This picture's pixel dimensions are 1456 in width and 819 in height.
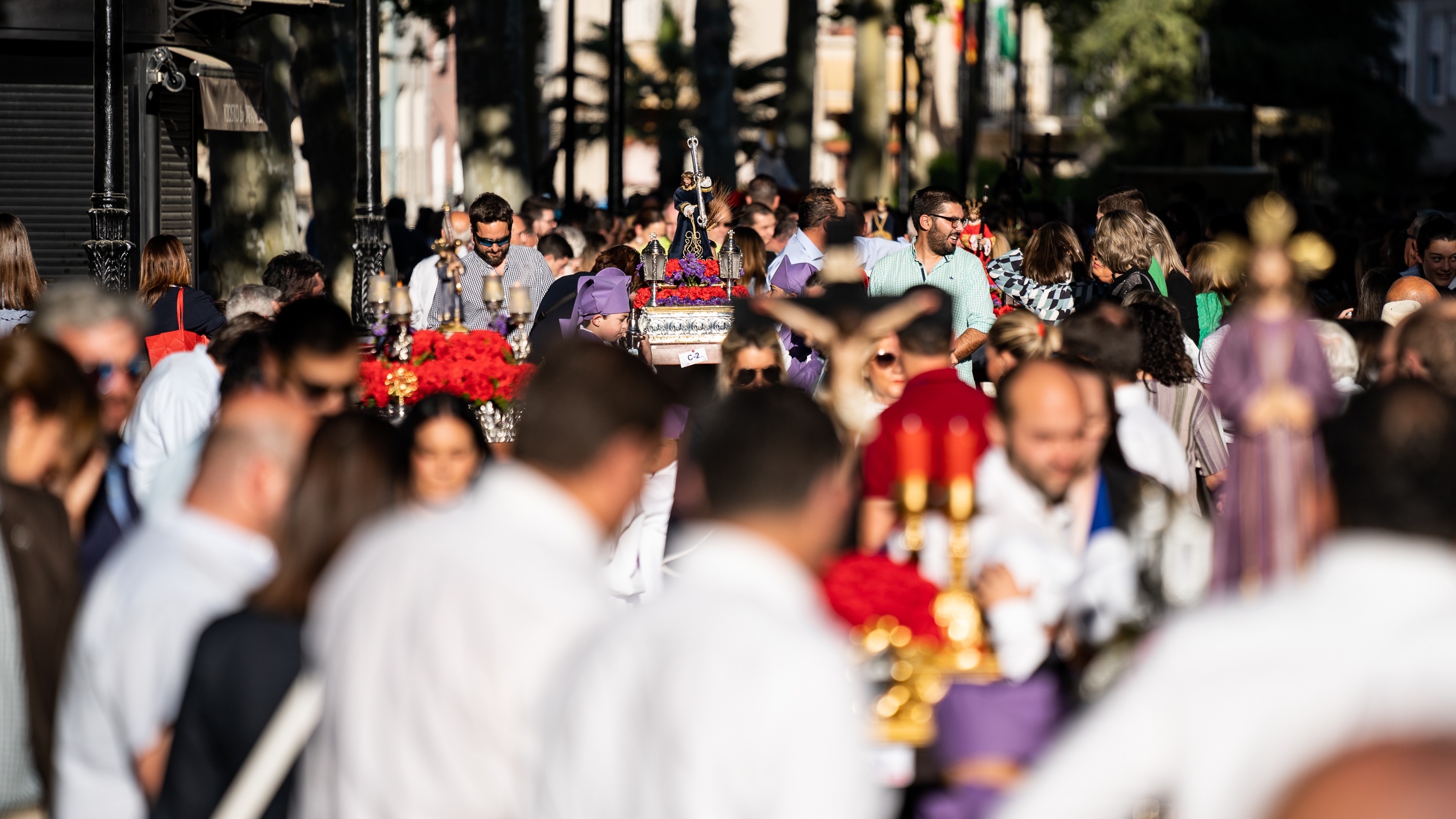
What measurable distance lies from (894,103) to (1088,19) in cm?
2501

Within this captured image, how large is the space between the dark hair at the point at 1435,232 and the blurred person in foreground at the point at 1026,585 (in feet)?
20.4

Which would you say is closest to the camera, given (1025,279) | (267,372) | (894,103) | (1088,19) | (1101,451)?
(1101,451)

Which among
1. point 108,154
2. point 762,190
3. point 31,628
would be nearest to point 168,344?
point 108,154

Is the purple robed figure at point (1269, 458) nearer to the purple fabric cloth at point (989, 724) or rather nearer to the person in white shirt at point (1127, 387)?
the purple fabric cloth at point (989, 724)

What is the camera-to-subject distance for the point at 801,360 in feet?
33.7

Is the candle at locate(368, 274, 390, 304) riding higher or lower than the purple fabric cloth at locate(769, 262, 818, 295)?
lower

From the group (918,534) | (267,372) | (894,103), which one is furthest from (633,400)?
(894,103)

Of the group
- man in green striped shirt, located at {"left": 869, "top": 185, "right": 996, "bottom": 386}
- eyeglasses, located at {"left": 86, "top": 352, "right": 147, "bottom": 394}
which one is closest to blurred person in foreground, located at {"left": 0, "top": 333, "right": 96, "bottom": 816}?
eyeglasses, located at {"left": 86, "top": 352, "right": 147, "bottom": 394}

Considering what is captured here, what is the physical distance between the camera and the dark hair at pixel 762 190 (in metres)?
15.7

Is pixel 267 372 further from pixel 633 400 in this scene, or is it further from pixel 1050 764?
pixel 1050 764

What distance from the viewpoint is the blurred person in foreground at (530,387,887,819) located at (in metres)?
2.97

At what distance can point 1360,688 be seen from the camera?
117 inches

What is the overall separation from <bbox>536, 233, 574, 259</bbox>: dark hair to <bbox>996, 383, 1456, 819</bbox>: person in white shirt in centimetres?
1129

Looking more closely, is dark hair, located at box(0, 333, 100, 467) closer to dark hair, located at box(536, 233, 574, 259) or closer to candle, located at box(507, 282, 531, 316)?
candle, located at box(507, 282, 531, 316)
